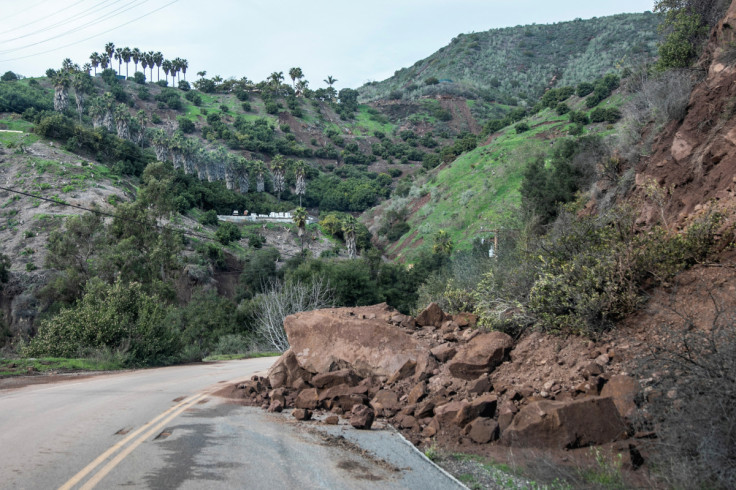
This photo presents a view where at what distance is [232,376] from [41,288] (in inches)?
1580

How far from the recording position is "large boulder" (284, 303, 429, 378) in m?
10.5

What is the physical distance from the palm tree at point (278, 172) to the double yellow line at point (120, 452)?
10174 cm

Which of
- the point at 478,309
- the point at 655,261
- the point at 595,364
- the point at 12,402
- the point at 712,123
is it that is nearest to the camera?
the point at 595,364

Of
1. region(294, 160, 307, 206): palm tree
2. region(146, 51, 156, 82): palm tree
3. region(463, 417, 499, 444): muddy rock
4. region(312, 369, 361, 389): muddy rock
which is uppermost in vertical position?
region(146, 51, 156, 82): palm tree

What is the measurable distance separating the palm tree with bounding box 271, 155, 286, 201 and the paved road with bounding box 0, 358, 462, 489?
101 meters

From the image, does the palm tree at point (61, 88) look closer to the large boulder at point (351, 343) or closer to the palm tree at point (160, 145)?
the palm tree at point (160, 145)

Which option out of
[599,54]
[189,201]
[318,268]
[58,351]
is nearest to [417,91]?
[599,54]

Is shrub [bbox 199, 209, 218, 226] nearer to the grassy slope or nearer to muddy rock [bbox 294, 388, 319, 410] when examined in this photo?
the grassy slope

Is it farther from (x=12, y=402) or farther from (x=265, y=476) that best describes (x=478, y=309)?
(x=12, y=402)

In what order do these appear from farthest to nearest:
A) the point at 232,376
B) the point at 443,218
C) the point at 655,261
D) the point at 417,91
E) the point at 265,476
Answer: the point at 417,91 < the point at 443,218 < the point at 232,376 < the point at 655,261 < the point at 265,476

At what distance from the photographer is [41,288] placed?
156ft

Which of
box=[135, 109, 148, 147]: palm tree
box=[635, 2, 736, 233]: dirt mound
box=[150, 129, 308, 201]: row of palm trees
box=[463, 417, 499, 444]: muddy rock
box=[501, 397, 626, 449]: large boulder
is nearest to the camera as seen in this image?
box=[501, 397, 626, 449]: large boulder

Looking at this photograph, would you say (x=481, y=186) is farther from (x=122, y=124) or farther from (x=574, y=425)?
(x=122, y=124)

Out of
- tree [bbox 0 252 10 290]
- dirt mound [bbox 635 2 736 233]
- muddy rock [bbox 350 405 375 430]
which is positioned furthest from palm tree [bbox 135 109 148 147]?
muddy rock [bbox 350 405 375 430]
